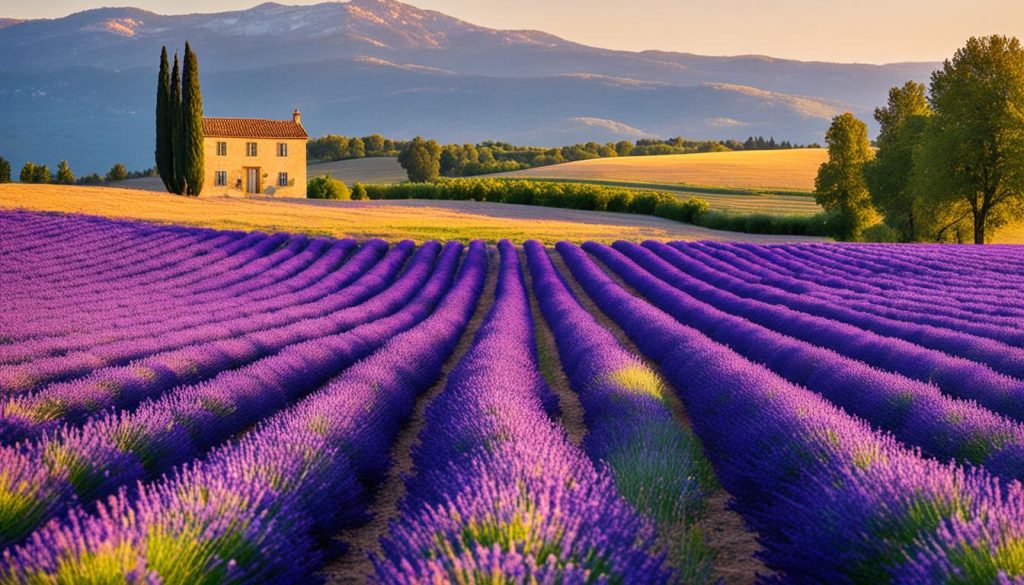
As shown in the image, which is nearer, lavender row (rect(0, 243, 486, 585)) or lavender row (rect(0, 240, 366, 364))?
lavender row (rect(0, 243, 486, 585))

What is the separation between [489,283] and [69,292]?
883cm

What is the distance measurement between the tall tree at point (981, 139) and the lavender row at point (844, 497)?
31.7 m

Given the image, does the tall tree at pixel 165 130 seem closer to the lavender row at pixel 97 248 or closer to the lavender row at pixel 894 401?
the lavender row at pixel 97 248

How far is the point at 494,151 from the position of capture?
103 m

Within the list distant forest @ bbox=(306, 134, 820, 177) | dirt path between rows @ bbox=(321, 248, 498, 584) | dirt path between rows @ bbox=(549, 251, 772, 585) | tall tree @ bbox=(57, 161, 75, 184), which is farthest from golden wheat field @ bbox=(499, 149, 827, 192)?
dirt path between rows @ bbox=(549, 251, 772, 585)

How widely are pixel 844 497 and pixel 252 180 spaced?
51.5 m

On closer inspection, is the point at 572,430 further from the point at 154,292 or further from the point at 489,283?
the point at 489,283

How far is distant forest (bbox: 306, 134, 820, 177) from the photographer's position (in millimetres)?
88688

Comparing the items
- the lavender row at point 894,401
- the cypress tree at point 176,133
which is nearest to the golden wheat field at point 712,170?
the cypress tree at point 176,133

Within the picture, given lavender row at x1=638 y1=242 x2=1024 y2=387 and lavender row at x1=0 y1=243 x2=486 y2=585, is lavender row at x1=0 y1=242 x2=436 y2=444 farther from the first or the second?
lavender row at x1=638 y1=242 x2=1024 y2=387

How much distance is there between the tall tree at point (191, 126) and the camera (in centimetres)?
4259

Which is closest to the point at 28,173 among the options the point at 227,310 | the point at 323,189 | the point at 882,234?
the point at 323,189

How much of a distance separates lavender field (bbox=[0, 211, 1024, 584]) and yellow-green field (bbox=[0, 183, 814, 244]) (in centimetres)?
1756

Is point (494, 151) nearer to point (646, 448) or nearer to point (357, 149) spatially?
point (357, 149)
